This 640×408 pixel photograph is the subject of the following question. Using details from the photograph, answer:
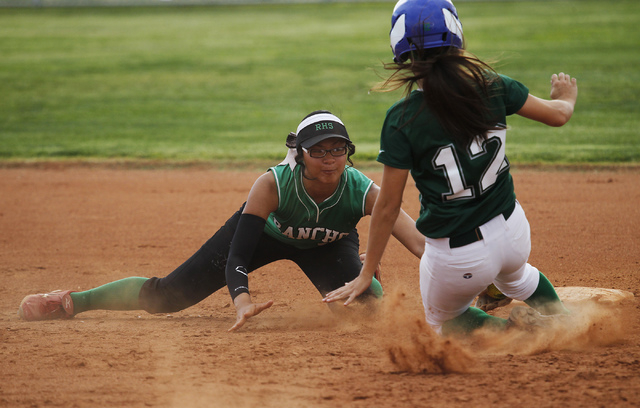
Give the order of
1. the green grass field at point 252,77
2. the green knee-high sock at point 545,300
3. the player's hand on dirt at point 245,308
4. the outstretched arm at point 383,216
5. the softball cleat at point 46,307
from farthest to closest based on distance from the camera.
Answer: the green grass field at point 252,77
the softball cleat at point 46,307
the player's hand on dirt at point 245,308
the green knee-high sock at point 545,300
the outstretched arm at point 383,216

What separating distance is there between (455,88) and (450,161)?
0.97 ft

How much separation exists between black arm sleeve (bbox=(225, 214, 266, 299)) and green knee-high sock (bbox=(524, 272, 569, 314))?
156 centimetres

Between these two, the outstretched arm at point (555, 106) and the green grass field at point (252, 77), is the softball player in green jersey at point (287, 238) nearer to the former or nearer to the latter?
the outstretched arm at point (555, 106)

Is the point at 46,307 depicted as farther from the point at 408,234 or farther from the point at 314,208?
the point at 408,234

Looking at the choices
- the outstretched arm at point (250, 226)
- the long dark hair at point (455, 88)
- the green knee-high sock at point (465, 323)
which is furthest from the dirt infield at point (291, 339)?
the long dark hair at point (455, 88)

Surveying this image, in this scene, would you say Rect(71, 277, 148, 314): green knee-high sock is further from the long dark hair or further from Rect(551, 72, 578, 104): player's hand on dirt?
Rect(551, 72, 578, 104): player's hand on dirt

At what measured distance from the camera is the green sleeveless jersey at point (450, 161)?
8.62 ft

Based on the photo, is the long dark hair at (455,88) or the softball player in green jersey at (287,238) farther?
the softball player in green jersey at (287,238)

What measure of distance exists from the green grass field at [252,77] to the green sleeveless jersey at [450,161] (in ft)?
14.1

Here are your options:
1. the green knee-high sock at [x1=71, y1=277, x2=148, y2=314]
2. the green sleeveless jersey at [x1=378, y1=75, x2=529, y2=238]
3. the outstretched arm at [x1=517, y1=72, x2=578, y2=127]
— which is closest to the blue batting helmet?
the green sleeveless jersey at [x1=378, y1=75, x2=529, y2=238]

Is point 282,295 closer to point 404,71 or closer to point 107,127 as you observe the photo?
point 404,71

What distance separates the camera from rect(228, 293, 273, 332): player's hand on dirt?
3521 mm

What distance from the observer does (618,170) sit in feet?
27.4

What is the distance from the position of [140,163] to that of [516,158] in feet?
18.2
